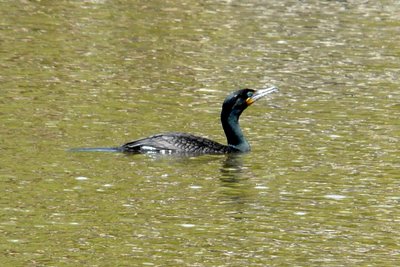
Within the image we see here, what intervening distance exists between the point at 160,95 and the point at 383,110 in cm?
393

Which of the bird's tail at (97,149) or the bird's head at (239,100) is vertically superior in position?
the bird's head at (239,100)

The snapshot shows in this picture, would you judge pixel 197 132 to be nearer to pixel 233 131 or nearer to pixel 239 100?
pixel 239 100

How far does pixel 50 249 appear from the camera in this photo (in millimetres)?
16156

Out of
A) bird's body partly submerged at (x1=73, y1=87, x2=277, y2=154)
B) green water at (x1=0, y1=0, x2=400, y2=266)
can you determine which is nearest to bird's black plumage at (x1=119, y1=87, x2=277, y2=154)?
bird's body partly submerged at (x1=73, y1=87, x2=277, y2=154)

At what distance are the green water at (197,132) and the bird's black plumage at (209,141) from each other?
0.58ft

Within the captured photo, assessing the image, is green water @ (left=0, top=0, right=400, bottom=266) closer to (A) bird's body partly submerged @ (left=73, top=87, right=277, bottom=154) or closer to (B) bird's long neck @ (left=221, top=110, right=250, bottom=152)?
(A) bird's body partly submerged @ (left=73, top=87, right=277, bottom=154)

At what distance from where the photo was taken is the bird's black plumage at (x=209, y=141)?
22.0 m

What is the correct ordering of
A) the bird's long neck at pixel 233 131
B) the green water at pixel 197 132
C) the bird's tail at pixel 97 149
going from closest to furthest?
the green water at pixel 197 132 < the bird's tail at pixel 97 149 < the bird's long neck at pixel 233 131

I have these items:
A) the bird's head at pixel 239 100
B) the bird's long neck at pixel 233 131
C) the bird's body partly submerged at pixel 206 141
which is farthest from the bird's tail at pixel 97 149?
the bird's head at pixel 239 100

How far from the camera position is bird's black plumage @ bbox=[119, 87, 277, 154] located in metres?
22.0

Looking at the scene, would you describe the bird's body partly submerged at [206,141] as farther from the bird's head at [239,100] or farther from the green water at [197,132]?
the green water at [197,132]

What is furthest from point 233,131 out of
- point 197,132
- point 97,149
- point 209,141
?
point 97,149

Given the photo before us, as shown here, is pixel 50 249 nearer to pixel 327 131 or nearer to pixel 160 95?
pixel 327 131

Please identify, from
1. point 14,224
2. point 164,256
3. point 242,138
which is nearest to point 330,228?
point 164,256
